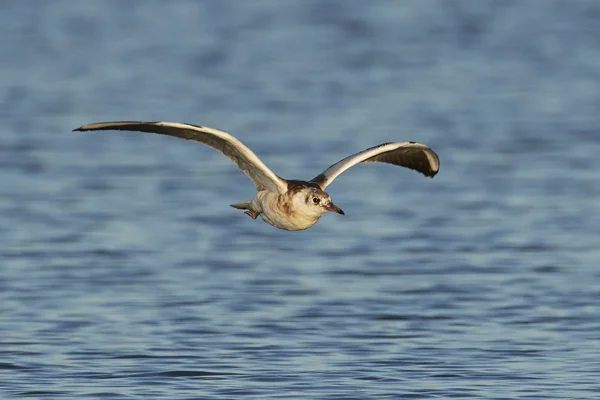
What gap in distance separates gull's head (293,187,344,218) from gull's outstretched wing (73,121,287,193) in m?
0.21

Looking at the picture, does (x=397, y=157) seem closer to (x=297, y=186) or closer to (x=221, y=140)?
(x=297, y=186)

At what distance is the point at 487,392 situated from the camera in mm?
14398

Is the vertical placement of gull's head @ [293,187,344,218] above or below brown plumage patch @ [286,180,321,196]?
below

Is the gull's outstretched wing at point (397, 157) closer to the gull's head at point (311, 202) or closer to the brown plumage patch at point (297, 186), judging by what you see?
the brown plumage patch at point (297, 186)

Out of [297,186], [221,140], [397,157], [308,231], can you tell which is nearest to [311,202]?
[297,186]

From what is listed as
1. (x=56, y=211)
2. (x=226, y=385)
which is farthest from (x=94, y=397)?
(x=56, y=211)

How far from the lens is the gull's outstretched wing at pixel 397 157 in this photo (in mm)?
14328

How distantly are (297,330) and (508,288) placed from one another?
306 cm

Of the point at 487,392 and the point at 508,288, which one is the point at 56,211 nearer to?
the point at 508,288

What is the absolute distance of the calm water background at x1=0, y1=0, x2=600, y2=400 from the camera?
15.5 meters

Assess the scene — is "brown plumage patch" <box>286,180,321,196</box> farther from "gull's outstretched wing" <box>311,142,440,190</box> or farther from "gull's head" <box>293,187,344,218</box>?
"gull's outstretched wing" <box>311,142,440,190</box>

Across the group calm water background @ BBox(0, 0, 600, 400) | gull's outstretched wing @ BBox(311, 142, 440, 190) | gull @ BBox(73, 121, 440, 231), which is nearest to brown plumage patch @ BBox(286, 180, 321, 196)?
gull @ BBox(73, 121, 440, 231)

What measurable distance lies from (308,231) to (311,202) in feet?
27.9

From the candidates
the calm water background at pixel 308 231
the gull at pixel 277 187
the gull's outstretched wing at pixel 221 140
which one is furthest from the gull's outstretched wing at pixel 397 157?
the calm water background at pixel 308 231
